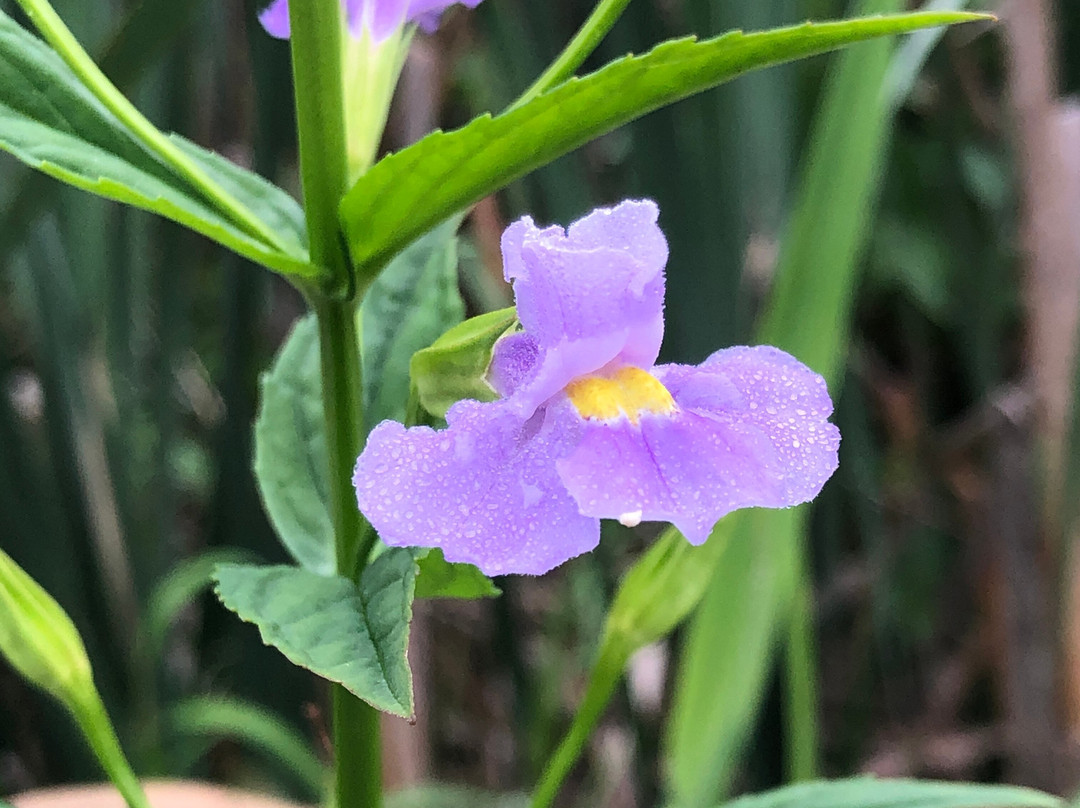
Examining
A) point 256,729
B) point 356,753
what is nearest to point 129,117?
point 356,753

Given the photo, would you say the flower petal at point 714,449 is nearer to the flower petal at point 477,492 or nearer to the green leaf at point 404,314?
the flower petal at point 477,492

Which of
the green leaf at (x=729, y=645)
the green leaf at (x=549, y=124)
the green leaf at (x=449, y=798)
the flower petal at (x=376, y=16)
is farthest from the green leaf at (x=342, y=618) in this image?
the green leaf at (x=449, y=798)

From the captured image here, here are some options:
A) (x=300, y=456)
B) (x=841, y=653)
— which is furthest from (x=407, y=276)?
(x=841, y=653)

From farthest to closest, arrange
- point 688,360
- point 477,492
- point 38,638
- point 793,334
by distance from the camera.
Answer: point 688,360, point 793,334, point 38,638, point 477,492

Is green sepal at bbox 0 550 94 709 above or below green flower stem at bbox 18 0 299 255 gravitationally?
below

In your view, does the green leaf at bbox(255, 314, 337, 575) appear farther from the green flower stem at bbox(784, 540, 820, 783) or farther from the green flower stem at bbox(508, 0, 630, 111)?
the green flower stem at bbox(784, 540, 820, 783)

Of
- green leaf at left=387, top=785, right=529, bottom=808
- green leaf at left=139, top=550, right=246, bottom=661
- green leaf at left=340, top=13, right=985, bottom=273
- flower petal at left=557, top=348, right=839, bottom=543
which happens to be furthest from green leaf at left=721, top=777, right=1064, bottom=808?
green leaf at left=139, top=550, right=246, bottom=661

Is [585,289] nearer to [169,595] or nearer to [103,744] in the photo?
[103,744]
